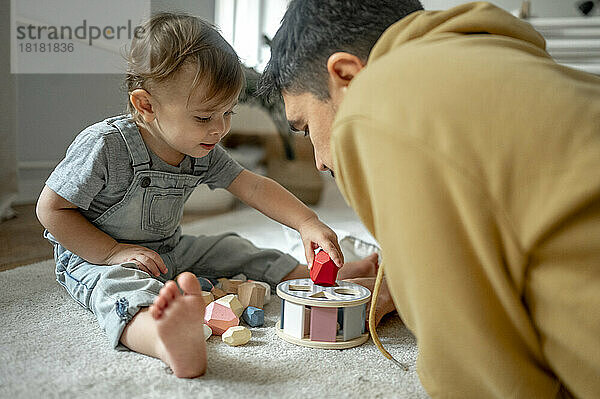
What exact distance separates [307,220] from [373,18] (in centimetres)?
43

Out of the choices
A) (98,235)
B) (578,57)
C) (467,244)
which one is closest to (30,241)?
(98,235)

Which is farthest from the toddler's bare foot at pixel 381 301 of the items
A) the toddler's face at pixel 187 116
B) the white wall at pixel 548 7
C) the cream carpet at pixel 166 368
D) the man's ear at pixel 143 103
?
the white wall at pixel 548 7

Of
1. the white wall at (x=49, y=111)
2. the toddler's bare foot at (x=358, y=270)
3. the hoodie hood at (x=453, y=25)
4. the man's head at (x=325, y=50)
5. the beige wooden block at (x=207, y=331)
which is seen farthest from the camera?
the white wall at (x=49, y=111)

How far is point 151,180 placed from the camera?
42.4 inches

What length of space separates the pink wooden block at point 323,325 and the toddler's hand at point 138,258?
0.91 feet

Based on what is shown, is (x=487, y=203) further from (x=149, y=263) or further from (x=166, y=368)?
(x=149, y=263)

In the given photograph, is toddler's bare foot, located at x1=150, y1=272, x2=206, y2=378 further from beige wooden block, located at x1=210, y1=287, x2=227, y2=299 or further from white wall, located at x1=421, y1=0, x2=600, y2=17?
white wall, located at x1=421, y1=0, x2=600, y2=17

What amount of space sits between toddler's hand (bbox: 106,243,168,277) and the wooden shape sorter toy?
8.4 inches

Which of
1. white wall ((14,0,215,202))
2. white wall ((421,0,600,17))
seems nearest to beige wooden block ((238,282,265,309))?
white wall ((14,0,215,202))

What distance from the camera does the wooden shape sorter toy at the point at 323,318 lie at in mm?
864

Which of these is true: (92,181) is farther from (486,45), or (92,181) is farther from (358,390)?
(486,45)

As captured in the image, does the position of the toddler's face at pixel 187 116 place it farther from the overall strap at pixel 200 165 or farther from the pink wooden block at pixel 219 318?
the pink wooden block at pixel 219 318

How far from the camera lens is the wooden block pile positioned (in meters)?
0.87

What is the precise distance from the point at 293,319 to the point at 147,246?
366 mm
